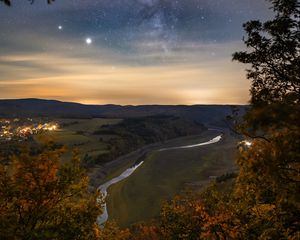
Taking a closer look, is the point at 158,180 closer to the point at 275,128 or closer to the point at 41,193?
the point at 41,193

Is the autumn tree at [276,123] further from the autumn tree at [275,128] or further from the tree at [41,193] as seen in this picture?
the tree at [41,193]

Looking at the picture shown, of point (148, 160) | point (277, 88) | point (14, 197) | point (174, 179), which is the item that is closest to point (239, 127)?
point (277, 88)

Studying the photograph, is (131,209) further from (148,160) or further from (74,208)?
(148,160)

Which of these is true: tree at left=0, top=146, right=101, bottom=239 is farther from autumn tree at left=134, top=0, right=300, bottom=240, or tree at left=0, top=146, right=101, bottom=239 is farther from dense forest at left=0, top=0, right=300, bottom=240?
autumn tree at left=134, top=0, right=300, bottom=240

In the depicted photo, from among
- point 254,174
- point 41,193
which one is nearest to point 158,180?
point 41,193

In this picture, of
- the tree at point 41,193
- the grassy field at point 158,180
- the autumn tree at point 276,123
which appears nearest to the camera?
the autumn tree at point 276,123

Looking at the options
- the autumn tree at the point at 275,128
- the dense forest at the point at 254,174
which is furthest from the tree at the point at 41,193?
the autumn tree at the point at 275,128

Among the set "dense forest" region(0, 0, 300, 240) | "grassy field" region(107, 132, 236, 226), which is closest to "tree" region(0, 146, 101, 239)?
"dense forest" region(0, 0, 300, 240)
